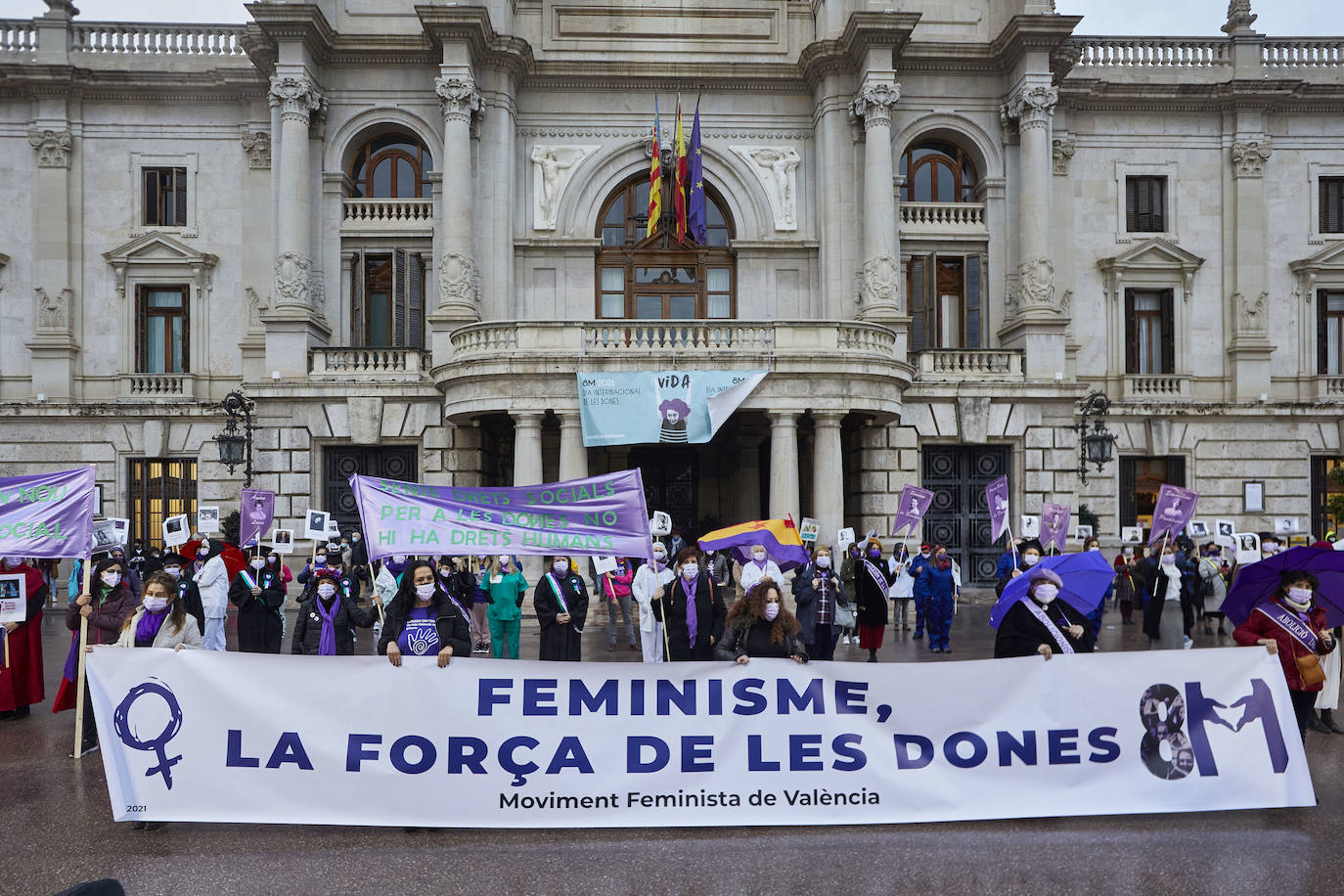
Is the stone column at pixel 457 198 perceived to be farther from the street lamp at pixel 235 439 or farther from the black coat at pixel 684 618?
the black coat at pixel 684 618

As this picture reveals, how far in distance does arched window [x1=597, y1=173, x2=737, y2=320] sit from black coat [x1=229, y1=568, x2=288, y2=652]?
16355 mm

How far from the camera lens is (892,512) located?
2625 cm

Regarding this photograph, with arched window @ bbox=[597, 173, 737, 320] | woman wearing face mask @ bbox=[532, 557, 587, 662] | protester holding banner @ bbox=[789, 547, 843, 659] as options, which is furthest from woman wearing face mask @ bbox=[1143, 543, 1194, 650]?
arched window @ bbox=[597, 173, 737, 320]

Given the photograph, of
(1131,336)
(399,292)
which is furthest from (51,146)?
(1131,336)

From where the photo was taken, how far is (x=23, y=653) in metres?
11.7

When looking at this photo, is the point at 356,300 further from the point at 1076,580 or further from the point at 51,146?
the point at 1076,580

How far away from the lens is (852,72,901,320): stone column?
2714cm

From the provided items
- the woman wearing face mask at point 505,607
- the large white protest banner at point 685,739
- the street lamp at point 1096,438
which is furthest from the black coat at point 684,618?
the street lamp at point 1096,438

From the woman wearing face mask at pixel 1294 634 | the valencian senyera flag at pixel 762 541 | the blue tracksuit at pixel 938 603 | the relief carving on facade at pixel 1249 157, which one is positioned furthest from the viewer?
the relief carving on facade at pixel 1249 157

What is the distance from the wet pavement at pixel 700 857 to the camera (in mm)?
6652

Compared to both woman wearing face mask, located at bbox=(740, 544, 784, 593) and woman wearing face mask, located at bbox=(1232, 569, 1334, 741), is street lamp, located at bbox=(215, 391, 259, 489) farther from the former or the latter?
woman wearing face mask, located at bbox=(1232, 569, 1334, 741)

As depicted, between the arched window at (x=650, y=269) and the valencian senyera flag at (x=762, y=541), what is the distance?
15.8 metres

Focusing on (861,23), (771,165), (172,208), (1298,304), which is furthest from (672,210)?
(1298,304)

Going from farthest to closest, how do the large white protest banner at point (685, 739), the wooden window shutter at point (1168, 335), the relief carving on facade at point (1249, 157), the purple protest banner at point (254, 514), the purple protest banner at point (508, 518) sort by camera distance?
the wooden window shutter at point (1168, 335) → the relief carving on facade at point (1249, 157) → the purple protest banner at point (254, 514) → the purple protest banner at point (508, 518) → the large white protest banner at point (685, 739)
